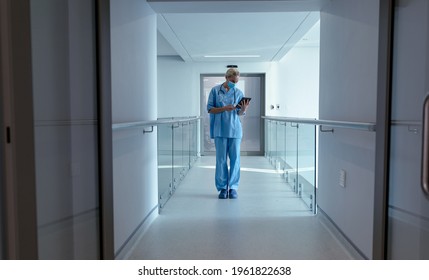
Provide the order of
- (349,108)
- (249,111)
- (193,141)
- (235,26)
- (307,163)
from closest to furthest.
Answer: (349,108), (307,163), (235,26), (193,141), (249,111)

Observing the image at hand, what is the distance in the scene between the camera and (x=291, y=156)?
17.1 ft

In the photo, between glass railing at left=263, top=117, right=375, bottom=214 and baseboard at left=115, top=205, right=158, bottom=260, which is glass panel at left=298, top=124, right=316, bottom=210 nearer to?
glass railing at left=263, top=117, right=375, bottom=214

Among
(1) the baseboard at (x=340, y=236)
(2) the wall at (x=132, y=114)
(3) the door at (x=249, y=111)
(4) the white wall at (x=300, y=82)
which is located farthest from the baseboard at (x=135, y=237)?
(3) the door at (x=249, y=111)

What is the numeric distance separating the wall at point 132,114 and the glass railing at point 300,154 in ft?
4.84

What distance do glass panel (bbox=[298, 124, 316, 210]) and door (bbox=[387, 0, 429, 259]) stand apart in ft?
6.55

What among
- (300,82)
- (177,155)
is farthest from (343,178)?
(300,82)

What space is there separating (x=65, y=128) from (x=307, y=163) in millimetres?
3074

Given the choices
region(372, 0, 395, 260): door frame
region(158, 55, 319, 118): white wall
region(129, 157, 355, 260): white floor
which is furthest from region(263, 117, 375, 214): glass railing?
region(158, 55, 319, 118): white wall

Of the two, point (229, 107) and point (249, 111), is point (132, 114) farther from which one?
point (249, 111)

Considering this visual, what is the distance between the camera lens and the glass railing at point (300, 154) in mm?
3893

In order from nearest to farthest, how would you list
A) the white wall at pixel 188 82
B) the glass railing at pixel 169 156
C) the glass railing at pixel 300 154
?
the glass railing at pixel 300 154 < the glass railing at pixel 169 156 < the white wall at pixel 188 82

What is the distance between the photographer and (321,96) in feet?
12.0

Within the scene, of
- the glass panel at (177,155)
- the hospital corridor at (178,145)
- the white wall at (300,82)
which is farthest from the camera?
the white wall at (300,82)

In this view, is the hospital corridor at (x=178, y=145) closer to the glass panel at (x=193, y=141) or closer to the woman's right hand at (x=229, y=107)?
the woman's right hand at (x=229, y=107)
